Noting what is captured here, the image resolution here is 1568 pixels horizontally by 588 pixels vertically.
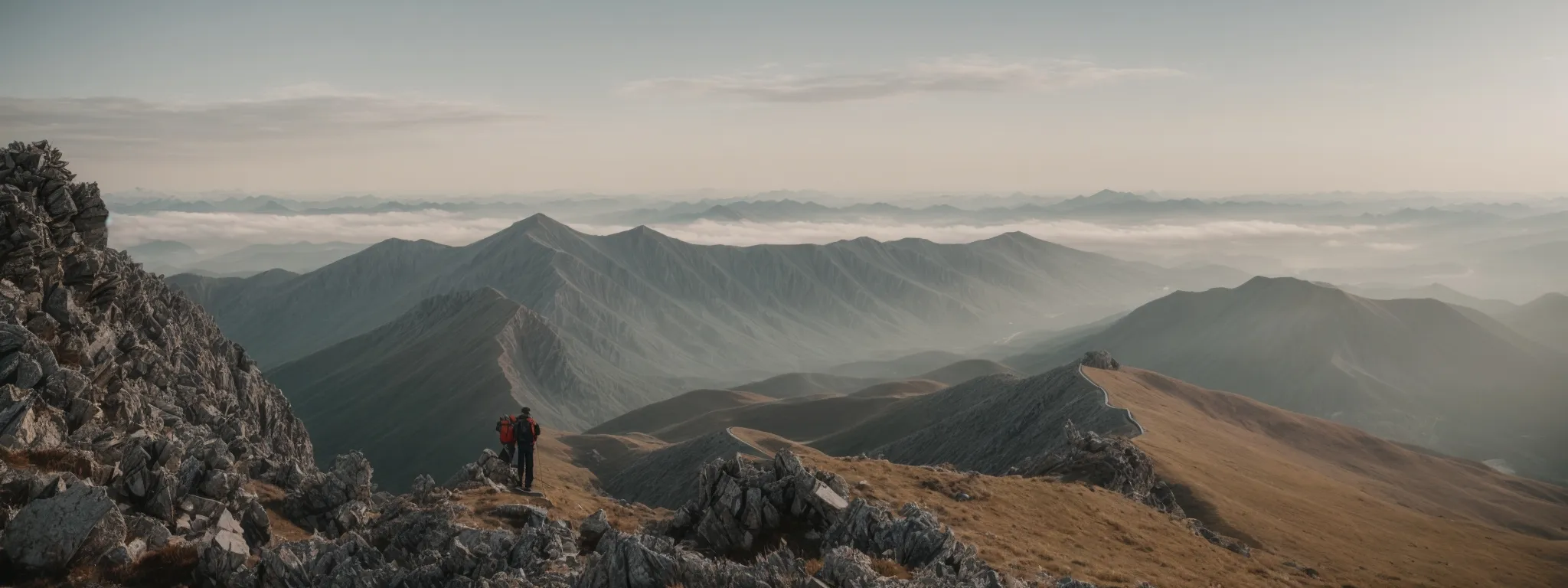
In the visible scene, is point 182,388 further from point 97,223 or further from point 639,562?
point 639,562

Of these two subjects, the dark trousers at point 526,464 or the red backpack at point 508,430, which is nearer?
the dark trousers at point 526,464

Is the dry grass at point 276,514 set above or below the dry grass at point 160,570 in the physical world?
below

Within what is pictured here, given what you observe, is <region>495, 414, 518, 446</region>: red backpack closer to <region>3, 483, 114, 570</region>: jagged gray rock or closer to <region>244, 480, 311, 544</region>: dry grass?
<region>244, 480, 311, 544</region>: dry grass

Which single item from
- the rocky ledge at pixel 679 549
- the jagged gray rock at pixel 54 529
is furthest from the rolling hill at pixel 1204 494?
the jagged gray rock at pixel 54 529

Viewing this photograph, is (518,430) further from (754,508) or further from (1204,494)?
(1204,494)

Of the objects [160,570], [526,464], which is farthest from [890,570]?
[526,464]

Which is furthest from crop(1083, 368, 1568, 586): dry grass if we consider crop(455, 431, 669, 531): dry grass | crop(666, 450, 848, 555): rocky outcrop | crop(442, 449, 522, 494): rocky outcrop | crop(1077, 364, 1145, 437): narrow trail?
crop(442, 449, 522, 494): rocky outcrop

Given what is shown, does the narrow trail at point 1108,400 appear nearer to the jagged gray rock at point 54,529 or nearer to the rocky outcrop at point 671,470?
the rocky outcrop at point 671,470

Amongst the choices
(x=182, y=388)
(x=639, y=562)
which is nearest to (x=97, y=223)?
(x=182, y=388)

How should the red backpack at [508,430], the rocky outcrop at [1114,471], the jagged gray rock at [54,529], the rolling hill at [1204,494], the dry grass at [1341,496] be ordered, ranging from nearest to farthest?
the jagged gray rock at [54,529] < the red backpack at [508,430] < the rolling hill at [1204,494] < the dry grass at [1341,496] < the rocky outcrop at [1114,471]
